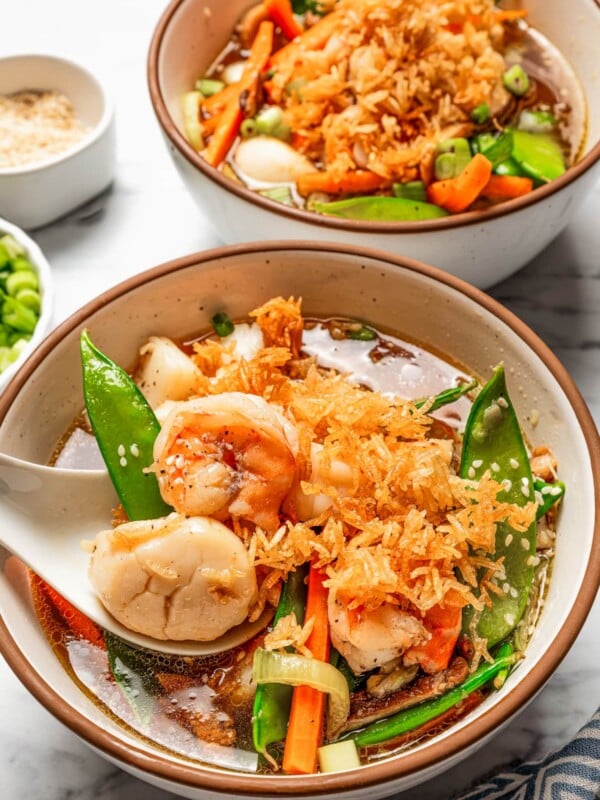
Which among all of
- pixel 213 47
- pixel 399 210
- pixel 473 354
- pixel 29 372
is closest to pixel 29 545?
pixel 29 372

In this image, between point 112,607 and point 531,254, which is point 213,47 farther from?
point 112,607

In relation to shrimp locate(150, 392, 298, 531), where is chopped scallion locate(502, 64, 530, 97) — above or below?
above

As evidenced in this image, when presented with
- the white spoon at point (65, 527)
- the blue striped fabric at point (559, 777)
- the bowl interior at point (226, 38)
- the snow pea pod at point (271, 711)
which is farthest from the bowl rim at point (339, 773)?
the bowl interior at point (226, 38)

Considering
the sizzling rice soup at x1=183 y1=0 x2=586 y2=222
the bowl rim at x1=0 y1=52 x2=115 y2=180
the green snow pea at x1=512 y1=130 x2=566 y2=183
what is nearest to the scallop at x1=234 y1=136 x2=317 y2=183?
the sizzling rice soup at x1=183 y1=0 x2=586 y2=222

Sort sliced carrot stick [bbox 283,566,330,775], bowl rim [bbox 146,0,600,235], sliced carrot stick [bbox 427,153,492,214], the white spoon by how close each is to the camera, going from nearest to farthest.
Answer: sliced carrot stick [bbox 283,566,330,775] < the white spoon < bowl rim [bbox 146,0,600,235] < sliced carrot stick [bbox 427,153,492,214]

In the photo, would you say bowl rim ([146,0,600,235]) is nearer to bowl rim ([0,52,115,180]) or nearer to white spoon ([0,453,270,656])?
bowl rim ([0,52,115,180])
